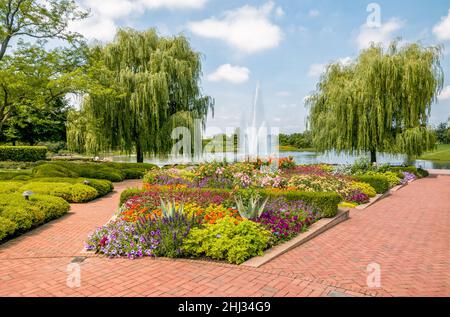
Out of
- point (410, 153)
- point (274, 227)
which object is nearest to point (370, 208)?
point (274, 227)

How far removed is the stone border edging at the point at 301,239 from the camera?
5.02 meters

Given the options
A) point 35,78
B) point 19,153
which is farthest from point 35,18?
point 19,153

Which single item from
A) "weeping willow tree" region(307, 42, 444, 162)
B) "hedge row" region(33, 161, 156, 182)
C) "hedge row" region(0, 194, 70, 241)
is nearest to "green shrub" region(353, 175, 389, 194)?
"weeping willow tree" region(307, 42, 444, 162)

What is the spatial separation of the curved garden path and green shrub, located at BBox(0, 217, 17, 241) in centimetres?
20

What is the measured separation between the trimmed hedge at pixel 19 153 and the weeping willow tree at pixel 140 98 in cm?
835

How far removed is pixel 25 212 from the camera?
7254mm

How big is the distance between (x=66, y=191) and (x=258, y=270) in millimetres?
8133

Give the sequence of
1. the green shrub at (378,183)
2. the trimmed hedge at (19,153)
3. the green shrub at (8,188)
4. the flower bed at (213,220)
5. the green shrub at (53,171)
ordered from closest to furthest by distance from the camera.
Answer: the flower bed at (213,220), the green shrub at (8,188), the green shrub at (378,183), the green shrub at (53,171), the trimmed hedge at (19,153)

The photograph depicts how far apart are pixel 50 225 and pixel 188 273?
189 inches

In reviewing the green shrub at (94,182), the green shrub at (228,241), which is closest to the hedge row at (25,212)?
the green shrub at (94,182)

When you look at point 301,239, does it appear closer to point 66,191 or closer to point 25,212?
point 25,212

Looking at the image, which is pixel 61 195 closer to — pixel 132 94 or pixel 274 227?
pixel 274 227

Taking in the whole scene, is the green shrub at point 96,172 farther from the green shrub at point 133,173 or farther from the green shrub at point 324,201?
the green shrub at point 324,201
